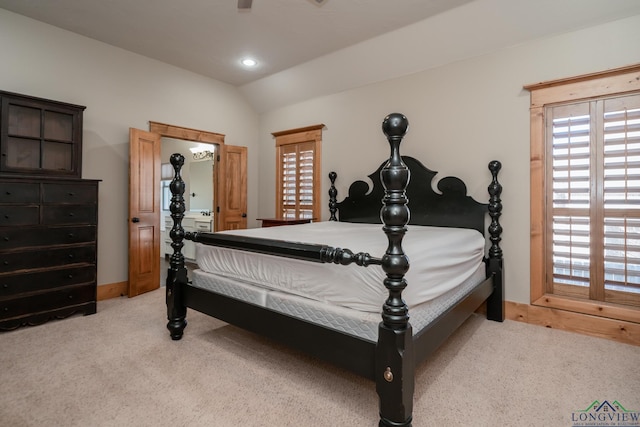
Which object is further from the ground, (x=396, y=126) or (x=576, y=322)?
(x=396, y=126)

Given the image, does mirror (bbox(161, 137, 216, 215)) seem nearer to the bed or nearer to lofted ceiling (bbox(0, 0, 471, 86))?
lofted ceiling (bbox(0, 0, 471, 86))

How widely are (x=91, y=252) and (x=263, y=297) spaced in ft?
7.30

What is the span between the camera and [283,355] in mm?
2254

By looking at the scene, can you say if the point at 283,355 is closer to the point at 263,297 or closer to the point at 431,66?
the point at 263,297

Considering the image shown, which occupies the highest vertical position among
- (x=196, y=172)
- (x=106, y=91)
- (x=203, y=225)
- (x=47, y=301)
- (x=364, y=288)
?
(x=106, y=91)

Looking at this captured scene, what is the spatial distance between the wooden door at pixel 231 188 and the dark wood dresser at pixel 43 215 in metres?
1.89

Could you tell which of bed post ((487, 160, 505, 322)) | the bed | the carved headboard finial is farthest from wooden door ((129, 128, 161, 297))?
bed post ((487, 160, 505, 322))

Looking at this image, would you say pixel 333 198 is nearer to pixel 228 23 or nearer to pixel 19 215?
pixel 228 23

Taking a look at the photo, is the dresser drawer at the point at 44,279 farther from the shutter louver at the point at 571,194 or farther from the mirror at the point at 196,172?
the shutter louver at the point at 571,194

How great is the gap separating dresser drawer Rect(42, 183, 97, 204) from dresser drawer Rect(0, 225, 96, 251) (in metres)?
0.26

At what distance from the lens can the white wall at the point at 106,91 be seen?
3.19m

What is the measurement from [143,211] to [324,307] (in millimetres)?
3122

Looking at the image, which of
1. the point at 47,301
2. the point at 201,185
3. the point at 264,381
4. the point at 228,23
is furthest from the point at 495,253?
the point at 201,185

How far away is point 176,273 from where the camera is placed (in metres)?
2.52
